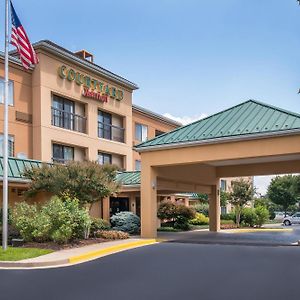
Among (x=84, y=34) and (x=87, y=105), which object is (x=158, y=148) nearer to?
(x=84, y=34)

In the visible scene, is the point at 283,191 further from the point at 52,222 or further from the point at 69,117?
the point at 52,222

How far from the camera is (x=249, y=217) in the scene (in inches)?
1499

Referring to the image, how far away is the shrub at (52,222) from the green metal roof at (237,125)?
6.00 m

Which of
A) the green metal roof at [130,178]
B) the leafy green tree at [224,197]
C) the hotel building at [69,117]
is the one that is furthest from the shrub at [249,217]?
the green metal roof at [130,178]

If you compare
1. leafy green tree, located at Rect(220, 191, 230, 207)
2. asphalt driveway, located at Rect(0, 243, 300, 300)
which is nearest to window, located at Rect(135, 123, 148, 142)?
leafy green tree, located at Rect(220, 191, 230, 207)

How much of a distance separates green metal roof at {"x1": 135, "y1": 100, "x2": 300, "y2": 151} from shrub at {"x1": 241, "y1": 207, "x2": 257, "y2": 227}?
1683 cm

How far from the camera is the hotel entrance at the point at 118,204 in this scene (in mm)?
30803

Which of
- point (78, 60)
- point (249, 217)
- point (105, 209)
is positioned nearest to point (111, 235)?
point (105, 209)

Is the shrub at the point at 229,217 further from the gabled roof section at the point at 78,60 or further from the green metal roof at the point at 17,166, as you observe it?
the green metal roof at the point at 17,166

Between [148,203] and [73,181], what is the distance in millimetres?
4513

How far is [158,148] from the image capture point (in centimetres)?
2225

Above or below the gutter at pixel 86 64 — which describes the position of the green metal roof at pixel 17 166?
below

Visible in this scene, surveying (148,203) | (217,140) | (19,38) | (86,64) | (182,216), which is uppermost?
(86,64)

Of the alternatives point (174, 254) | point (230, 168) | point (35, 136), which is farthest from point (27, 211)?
point (230, 168)
